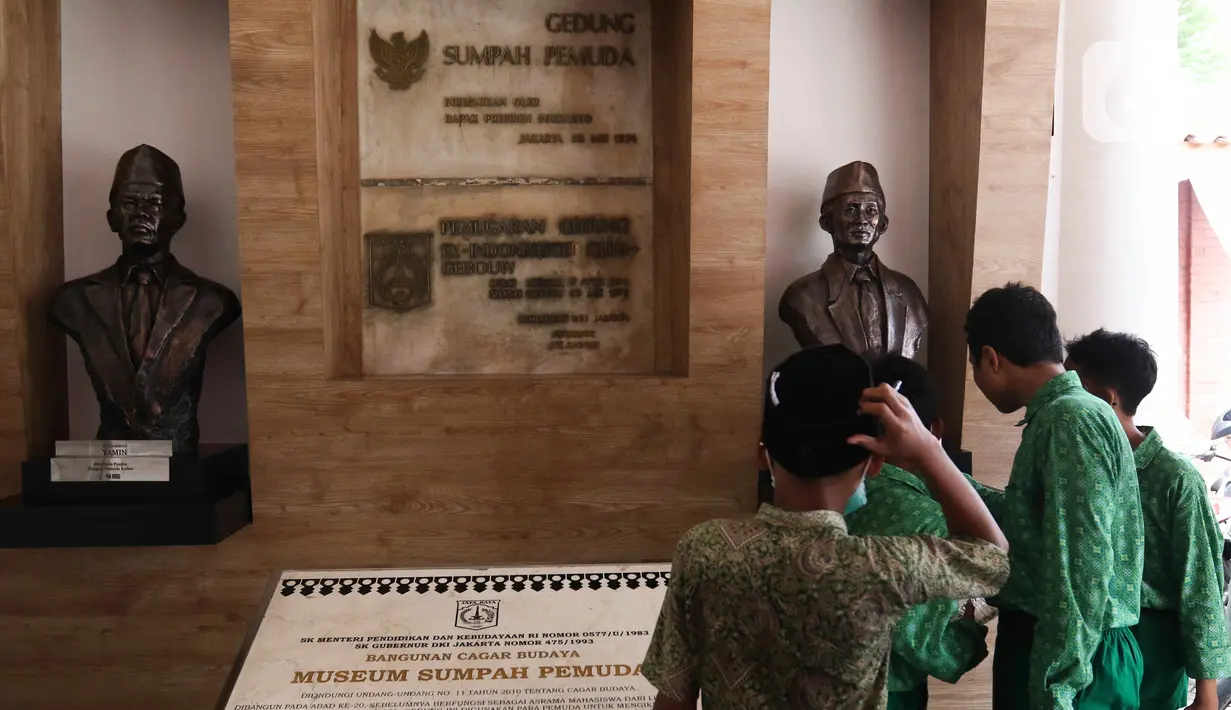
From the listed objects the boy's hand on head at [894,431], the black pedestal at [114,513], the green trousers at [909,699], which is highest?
the boy's hand on head at [894,431]

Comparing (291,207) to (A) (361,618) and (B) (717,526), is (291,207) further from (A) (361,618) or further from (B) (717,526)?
(B) (717,526)

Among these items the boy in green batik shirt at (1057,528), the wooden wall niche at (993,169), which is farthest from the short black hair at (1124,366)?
the wooden wall niche at (993,169)

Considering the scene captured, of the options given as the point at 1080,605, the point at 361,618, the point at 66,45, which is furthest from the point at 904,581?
the point at 66,45

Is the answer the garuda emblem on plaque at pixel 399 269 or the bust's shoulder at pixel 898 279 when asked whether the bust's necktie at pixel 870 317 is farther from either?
the garuda emblem on plaque at pixel 399 269

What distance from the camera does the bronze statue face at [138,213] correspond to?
3004mm

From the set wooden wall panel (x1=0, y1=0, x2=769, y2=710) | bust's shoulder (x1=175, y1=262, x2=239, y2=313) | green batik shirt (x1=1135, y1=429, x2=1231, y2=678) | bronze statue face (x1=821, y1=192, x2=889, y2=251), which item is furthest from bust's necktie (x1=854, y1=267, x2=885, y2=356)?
bust's shoulder (x1=175, y1=262, x2=239, y2=313)

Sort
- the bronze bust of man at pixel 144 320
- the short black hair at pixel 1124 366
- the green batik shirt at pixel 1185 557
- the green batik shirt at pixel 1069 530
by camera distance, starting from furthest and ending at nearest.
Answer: the bronze bust of man at pixel 144 320
the short black hair at pixel 1124 366
the green batik shirt at pixel 1185 557
the green batik shirt at pixel 1069 530

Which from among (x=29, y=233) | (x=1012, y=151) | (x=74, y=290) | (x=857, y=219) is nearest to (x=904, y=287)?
(x=857, y=219)

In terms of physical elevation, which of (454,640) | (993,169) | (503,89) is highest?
(503,89)

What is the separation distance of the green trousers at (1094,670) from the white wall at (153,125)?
9.11ft

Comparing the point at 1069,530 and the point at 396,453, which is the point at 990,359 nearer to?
the point at 1069,530

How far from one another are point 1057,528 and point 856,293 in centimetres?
157

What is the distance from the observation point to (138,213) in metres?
3.01

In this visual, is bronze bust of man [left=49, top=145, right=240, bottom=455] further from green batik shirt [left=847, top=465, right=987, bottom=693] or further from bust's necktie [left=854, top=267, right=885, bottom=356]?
green batik shirt [left=847, top=465, right=987, bottom=693]
